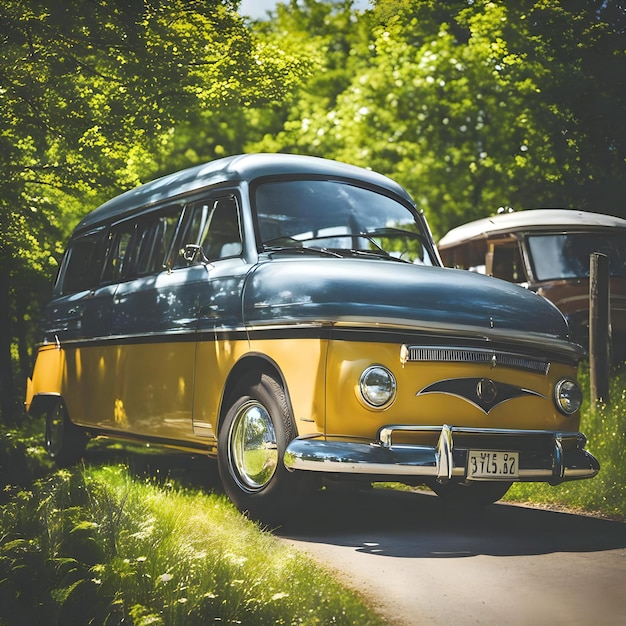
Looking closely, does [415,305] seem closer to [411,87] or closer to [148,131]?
[148,131]

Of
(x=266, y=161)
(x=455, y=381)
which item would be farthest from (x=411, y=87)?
(x=455, y=381)

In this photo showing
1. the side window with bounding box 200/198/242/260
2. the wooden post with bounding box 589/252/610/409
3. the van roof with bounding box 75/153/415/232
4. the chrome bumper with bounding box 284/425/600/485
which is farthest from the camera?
the wooden post with bounding box 589/252/610/409

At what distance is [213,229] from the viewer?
8250mm

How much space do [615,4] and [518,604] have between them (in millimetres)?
7115

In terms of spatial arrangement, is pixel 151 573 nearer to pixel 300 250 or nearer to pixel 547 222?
pixel 300 250

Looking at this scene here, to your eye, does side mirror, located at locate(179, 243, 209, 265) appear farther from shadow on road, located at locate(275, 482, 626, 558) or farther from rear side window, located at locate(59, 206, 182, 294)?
shadow on road, located at locate(275, 482, 626, 558)

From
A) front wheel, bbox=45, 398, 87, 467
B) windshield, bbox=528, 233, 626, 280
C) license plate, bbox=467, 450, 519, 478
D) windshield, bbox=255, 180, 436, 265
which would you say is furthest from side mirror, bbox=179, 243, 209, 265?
windshield, bbox=528, 233, 626, 280

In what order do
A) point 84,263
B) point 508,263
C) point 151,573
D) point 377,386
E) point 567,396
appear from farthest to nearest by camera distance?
point 508,263 < point 84,263 < point 567,396 < point 377,386 < point 151,573

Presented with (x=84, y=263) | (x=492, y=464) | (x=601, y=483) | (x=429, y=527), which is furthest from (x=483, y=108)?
(x=492, y=464)

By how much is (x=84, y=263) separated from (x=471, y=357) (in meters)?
5.57

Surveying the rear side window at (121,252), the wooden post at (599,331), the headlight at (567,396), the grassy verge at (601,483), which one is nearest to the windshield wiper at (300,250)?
the rear side window at (121,252)

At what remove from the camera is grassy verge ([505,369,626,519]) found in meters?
8.30

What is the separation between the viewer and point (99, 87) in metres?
10.0

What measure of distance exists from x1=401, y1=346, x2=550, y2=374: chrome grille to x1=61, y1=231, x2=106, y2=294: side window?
4.85 m
